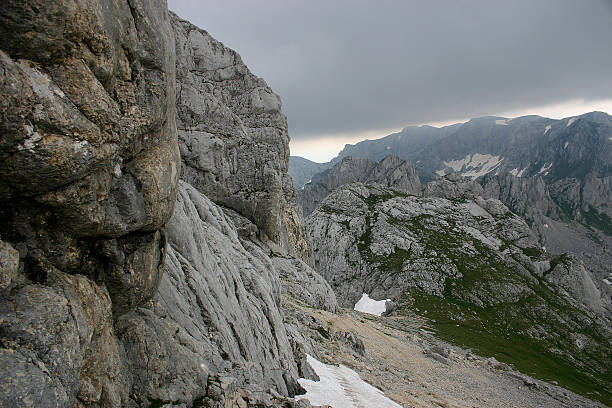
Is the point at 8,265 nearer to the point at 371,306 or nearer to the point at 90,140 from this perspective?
the point at 90,140

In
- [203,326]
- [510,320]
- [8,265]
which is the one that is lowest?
[510,320]

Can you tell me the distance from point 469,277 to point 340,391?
475 feet

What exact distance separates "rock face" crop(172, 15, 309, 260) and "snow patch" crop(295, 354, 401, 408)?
2608 centimetres

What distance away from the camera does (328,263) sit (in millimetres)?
165750

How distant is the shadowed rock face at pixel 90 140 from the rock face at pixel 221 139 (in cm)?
3380

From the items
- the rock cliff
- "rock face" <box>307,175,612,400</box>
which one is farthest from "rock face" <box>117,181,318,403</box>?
"rock face" <box>307,175,612,400</box>

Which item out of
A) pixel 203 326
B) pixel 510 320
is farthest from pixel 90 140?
pixel 510 320

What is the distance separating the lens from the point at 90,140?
9414 mm

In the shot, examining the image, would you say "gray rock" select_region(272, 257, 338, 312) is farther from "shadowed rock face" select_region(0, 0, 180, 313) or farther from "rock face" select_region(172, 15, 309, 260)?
"shadowed rock face" select_region(0, 0, 180, 313)

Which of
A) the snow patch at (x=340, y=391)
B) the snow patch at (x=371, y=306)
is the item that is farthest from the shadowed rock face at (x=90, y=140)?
the snow patch at (x=371, y=306)

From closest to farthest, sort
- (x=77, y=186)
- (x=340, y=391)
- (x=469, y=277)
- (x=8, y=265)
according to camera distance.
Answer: (x=8, y=265)
(x=77, y=186)
(x=340, y=391)
(x=469, y=277)

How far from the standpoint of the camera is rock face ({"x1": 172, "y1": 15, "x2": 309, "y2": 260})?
46.8 metres

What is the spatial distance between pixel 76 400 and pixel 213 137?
41.9 meters

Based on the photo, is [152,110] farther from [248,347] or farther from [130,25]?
[248,347]
